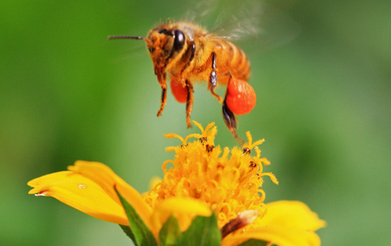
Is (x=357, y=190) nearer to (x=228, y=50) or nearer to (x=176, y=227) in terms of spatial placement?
(x=228, y=50)

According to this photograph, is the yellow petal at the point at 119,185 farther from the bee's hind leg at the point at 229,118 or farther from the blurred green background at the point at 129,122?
the blurred green background at the point at 129,122

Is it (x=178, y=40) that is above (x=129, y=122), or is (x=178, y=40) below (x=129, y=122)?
below

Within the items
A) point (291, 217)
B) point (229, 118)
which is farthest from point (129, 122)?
point (291, 217)

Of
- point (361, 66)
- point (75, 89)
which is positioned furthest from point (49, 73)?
point (361, 66)

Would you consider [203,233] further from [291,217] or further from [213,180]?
[291,217]

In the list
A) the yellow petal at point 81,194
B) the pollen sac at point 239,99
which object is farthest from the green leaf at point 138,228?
the pollen sac at point 239,99

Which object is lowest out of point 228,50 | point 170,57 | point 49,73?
point 170,57
